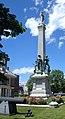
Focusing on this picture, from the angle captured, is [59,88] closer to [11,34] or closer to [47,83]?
[47,83]

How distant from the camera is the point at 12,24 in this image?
36.0 feet

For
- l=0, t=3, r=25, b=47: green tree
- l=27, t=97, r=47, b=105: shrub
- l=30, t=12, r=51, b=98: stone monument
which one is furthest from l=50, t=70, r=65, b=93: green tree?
l=0, t=3, r=25, b=47: green tree

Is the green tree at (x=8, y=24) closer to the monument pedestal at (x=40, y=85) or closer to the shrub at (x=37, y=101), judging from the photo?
the shrub at (x=37, y=101)

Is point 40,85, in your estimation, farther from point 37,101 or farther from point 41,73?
point 37,101

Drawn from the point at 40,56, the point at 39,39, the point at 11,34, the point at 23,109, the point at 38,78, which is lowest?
the point at 23,109

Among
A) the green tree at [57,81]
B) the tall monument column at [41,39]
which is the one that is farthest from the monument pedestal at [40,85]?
the green tree at [57,81]

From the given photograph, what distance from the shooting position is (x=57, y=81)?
92.1m

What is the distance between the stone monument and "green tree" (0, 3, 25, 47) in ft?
96.5

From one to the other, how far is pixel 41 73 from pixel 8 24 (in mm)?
31499

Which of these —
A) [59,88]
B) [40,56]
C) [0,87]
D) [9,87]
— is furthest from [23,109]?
[59,88]

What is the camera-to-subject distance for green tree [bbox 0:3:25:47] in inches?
426

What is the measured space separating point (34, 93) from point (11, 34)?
100 feet

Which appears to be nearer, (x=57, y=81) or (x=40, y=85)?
(x=40, y=85)

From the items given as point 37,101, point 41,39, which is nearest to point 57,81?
point 41,39
